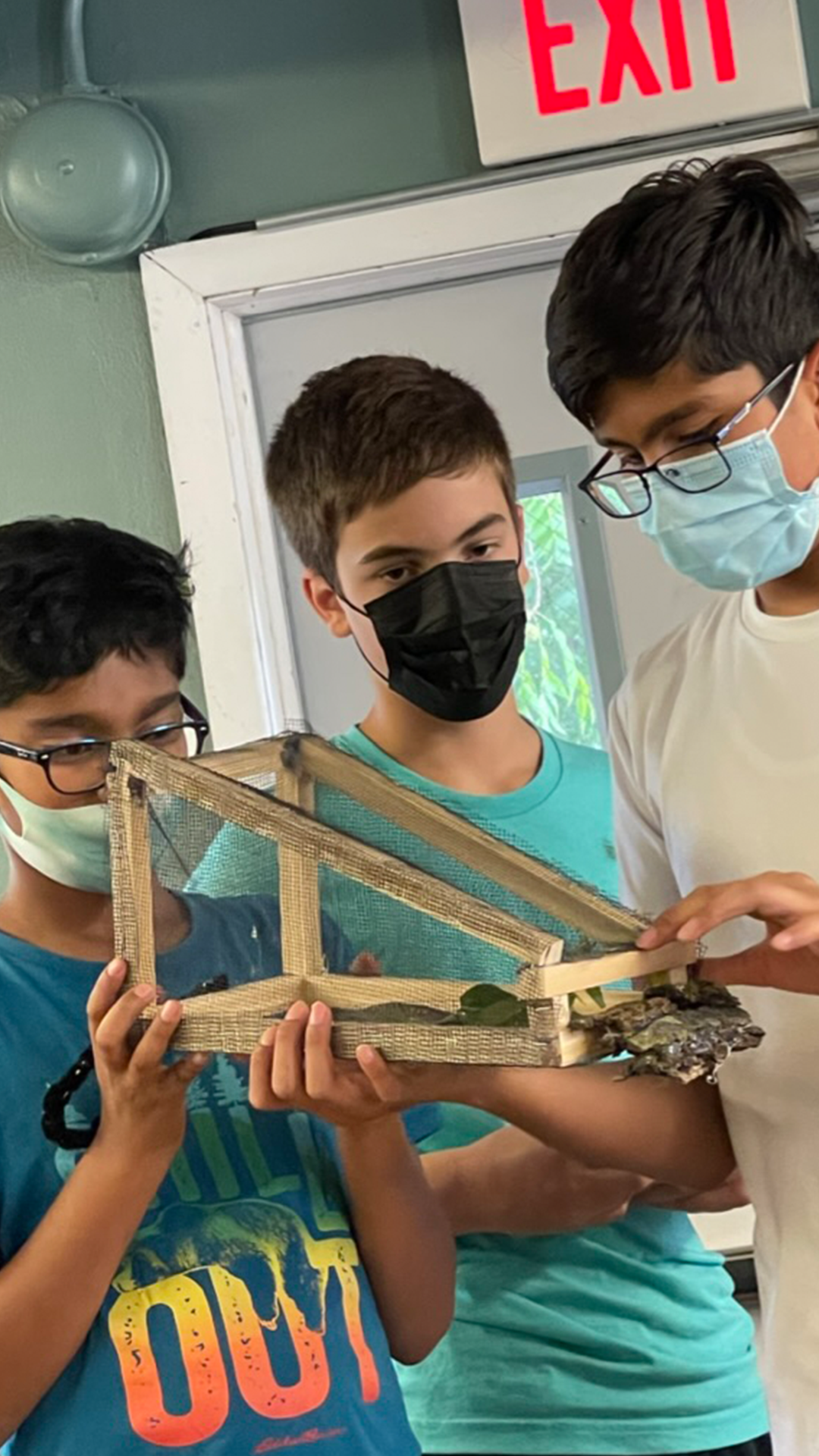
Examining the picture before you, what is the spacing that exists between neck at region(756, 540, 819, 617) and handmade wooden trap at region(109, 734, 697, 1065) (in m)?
0.29

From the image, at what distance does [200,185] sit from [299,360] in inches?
9.9

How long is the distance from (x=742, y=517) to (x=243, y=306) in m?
1.15

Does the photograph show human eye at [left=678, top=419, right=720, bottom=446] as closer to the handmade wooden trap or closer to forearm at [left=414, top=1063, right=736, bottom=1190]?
the handmade wooden trap

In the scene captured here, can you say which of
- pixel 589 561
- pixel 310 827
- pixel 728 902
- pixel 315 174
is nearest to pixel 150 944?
pixel 310 827

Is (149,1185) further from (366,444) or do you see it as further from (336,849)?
(366,444)

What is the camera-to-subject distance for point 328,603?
1.31m

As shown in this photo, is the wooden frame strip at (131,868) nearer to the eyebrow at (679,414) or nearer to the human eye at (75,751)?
the human eye at (75,751)


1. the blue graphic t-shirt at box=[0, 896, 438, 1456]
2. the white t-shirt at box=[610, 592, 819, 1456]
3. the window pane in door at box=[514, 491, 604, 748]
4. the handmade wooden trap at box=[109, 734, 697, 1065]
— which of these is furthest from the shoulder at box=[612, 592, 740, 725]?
the window pane in door at box=[514, 491, 604, 748]

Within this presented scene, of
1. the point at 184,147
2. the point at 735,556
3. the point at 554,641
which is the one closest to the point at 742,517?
the point at 735,556

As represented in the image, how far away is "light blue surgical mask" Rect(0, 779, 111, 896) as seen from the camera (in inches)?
39.7

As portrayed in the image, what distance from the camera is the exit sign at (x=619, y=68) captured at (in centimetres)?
187

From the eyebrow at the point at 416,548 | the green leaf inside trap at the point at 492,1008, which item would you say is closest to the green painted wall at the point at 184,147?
the eyebrow at the point at 416,548

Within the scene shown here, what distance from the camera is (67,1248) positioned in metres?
0.89

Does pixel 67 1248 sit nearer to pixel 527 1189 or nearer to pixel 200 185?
pixel 527 1189
